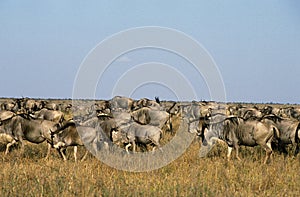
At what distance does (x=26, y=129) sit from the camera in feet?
48.8

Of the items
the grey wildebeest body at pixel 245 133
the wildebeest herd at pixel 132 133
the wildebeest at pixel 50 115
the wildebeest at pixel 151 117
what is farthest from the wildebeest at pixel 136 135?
the wildebeest at pixel 50 115

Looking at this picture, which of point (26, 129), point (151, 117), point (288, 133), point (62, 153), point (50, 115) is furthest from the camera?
point (151, 117)

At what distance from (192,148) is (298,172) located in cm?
523

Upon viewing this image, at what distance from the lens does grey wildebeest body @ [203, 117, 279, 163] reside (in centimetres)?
1355

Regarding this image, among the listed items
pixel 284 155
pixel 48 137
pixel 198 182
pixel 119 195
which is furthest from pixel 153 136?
pixel 119 195

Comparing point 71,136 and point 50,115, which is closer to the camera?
point 71,136

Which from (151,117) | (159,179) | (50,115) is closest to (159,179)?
(159,179)

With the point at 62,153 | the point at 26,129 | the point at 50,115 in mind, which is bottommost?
the point at 62,153

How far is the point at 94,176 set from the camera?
10242 mm

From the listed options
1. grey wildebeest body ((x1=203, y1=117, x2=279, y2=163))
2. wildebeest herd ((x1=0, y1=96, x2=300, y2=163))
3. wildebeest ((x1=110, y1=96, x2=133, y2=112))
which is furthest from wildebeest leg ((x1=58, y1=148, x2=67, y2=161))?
wildebeest ((x1=110, y1=96, x2=133, y2=112))

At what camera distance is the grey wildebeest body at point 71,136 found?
543 inches

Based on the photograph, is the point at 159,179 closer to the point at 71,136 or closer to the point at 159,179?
the point at 159,179

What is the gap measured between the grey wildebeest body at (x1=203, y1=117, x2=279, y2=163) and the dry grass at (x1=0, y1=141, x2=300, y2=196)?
0.68 metres

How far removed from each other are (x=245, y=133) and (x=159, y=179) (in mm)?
4855
